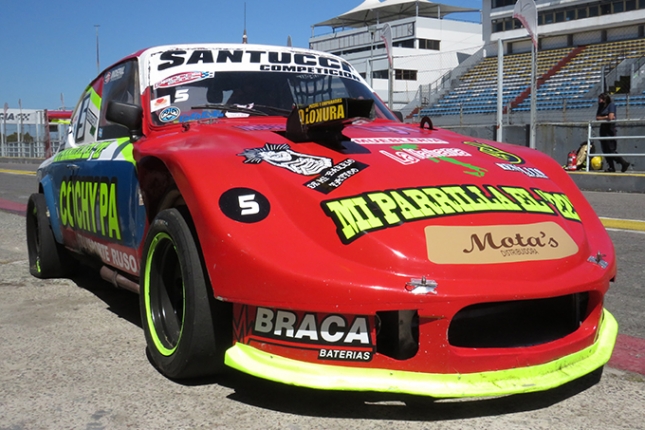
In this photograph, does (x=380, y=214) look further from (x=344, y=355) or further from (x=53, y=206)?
(x=53, y=206)

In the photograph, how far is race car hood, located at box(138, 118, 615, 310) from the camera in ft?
7.68

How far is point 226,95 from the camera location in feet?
12.4

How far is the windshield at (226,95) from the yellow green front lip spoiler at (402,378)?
63.0 inches

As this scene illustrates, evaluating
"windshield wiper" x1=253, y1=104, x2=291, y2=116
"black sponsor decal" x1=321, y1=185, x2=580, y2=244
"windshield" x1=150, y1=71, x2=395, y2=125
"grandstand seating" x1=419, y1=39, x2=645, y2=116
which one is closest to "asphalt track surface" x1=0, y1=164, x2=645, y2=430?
"black sponsor decal" x1=321, y1=185, x2=580, y2=244

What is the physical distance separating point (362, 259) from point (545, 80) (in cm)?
3209

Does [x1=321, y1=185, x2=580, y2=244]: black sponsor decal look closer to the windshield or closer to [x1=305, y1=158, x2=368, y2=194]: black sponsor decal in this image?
[x1=305, y1=158, x2=368, y2=194]: black sponsor decal

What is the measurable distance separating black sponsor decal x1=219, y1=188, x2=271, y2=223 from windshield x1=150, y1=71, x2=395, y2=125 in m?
1.16

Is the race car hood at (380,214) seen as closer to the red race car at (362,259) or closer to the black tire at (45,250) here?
the red race car at (362,259)

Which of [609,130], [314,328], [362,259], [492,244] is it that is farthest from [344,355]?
[609,130]

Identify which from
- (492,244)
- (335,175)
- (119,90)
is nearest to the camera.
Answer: (492,244)

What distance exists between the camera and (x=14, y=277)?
5.08 meters

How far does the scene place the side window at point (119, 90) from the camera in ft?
12.8

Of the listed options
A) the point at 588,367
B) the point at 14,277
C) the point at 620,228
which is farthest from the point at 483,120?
the point at 588,367

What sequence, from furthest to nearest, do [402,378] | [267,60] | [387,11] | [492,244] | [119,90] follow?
1. [387,11]
2. [119,90]
3. [267,60]
4. [492,244]
5. [402,378]
